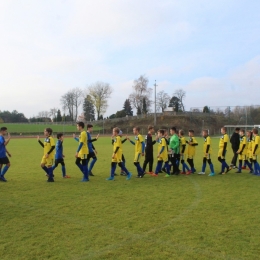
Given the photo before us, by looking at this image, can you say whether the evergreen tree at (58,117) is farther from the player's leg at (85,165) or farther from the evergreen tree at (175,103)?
the player's leg at (85,165)

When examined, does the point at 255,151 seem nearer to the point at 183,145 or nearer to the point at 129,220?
the point at 183,145

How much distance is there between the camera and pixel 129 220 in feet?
18.9

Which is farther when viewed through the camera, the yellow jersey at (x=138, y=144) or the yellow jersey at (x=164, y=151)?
the yellow jersey at (x=138, y=144)

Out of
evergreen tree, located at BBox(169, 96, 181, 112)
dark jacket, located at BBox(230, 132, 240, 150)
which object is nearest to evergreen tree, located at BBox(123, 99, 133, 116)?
evergreen tree, located at BBox(169, 96, 181, 112)

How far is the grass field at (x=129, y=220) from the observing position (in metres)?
4.40

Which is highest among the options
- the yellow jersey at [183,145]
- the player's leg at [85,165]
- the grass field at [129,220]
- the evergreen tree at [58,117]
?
the evergreen tree at [58,117]

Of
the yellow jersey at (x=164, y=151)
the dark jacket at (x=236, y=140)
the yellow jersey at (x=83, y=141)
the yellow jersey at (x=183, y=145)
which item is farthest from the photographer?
the dark jacket at (x=236, y=140)

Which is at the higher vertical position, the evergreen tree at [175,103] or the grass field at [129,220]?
the evergreen tree at [175,103]

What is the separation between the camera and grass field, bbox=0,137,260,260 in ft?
14.4

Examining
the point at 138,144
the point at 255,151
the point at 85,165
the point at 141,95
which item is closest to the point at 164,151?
the point at 138,144

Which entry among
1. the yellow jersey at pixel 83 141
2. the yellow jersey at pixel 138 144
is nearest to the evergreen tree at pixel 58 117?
the yellow jersey at pixel 138 144

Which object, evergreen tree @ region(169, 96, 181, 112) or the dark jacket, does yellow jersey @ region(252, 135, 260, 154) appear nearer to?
the dark jacket

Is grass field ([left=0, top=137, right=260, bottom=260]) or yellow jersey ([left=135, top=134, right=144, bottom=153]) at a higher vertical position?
yellow jersey ([left=135, top=134, right=144, bottom=153])

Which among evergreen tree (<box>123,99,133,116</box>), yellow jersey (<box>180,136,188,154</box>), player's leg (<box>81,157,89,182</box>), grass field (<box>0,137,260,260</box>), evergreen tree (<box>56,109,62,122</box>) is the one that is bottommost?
grass field (<box>0,137,260,260</box>)
